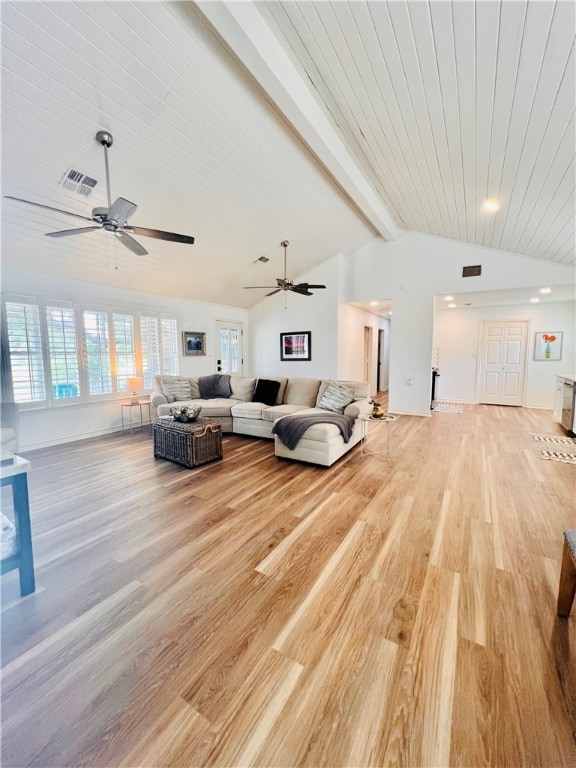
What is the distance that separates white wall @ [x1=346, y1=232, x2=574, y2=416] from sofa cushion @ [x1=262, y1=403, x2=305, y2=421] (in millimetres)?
2972

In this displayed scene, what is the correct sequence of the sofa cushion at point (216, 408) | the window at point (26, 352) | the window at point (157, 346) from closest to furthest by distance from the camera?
the window at point (26, 352) → the sofa cushion at point (216, 408) → the window at point (157, 346)

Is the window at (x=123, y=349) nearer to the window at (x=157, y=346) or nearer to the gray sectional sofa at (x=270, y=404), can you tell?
the window at (x=157, y=346)

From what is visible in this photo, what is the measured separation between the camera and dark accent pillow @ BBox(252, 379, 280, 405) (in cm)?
523

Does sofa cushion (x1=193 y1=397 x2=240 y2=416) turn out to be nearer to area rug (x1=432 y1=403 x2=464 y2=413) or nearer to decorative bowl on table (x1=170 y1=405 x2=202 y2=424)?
decorative bowl on table (x1=170 y1=405 x2=202 y2=424)

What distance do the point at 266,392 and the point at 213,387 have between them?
1.23 metres

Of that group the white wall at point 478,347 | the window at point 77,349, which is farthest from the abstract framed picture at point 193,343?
the white wall at point 478,347

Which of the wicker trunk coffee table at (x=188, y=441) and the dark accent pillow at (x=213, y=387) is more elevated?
the dark accent pillow at (x=213, y=387)

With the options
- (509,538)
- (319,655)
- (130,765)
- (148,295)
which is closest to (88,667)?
(130,765)

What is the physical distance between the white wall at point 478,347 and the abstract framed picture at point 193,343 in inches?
240

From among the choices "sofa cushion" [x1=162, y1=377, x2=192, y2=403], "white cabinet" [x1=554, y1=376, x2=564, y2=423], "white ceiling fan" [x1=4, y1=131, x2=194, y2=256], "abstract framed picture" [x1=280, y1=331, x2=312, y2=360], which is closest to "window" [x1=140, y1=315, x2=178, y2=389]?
"sofa cushion" [x1=162, y1=377, x2=192, y2=403]

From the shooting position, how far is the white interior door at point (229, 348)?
7.54 meters

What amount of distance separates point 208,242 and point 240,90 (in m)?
2.34

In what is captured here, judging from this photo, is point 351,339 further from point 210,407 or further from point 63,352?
point 63,352

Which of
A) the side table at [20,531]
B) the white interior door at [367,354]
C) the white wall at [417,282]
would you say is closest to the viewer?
the side table at [20,531]
